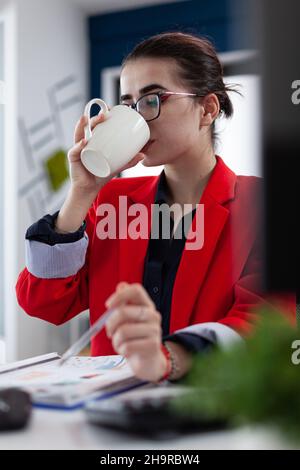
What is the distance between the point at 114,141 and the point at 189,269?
11.3 inches

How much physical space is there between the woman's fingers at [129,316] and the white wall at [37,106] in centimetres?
301

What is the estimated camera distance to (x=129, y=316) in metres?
0.65

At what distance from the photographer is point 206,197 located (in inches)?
49.2

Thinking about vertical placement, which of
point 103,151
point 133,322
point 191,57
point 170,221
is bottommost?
point 133,322

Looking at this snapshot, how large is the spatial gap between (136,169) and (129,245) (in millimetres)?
2770

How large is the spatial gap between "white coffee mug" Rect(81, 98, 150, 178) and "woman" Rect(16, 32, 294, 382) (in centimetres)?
2

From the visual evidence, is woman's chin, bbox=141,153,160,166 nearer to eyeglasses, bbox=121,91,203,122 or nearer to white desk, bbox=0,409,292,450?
eyeglasses, bbox=121,91,203,122

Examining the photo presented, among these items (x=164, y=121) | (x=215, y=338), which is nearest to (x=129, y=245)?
(x=164, y=121)

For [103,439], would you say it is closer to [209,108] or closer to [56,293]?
[56,293]

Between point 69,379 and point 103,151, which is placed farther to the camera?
point 103,151

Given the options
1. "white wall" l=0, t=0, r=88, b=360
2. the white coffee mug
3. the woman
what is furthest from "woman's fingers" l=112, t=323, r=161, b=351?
"white wall" l=0, t=0, r=88, b=360

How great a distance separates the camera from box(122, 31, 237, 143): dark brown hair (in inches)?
52.6

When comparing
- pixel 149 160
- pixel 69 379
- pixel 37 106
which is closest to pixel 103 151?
pixel 149 160
